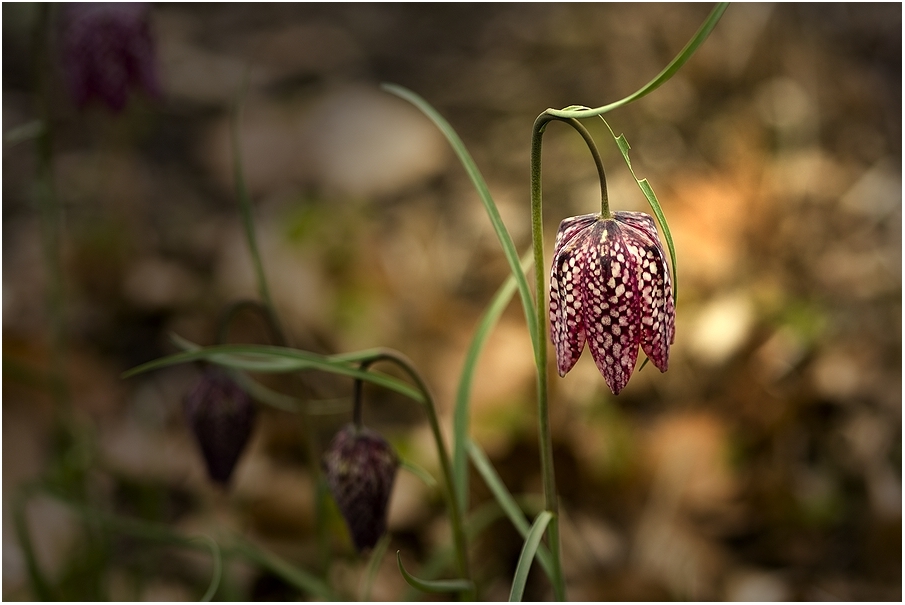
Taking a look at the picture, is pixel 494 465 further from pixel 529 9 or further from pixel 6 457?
pixel 529 9

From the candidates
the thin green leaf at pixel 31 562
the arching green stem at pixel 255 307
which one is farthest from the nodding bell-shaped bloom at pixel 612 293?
the thin green leaf at pixel 31 562

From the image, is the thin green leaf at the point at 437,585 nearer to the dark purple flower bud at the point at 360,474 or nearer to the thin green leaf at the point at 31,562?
the dark purple flower bud at the point at 360,474

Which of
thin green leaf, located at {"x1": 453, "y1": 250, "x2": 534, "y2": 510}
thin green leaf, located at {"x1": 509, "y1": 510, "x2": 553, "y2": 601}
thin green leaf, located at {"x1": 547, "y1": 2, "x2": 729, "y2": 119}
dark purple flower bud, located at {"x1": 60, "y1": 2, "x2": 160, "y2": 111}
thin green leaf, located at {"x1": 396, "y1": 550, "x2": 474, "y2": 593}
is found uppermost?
dark purple flower bud, located at {"x1": 60, "y1": 2, "x2": 160, "y2": 111}

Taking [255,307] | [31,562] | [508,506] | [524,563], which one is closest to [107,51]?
[255,307]

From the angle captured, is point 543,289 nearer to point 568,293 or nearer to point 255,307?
point 568,293

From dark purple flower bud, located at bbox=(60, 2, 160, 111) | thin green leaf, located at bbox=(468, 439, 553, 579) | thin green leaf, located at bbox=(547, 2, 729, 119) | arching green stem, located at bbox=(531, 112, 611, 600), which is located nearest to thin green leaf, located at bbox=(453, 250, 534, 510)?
thin green leaf, located at bbox=(468, 439, 553, 579)

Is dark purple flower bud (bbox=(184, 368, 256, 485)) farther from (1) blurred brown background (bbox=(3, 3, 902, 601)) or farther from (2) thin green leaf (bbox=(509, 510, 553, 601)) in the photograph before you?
(2) thin green leaf (bbox=(509, 510, 553, 601))

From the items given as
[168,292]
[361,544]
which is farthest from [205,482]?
[361,544]
